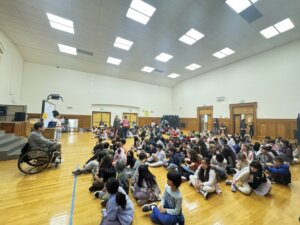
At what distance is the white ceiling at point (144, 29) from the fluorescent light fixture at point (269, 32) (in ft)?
0.72

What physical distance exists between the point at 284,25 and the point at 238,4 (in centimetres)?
306

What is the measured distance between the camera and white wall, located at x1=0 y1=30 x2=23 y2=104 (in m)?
6.97

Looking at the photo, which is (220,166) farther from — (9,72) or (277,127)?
(9,72)

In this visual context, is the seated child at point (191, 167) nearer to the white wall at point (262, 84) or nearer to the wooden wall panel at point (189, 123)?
the white wall at point (262, 84)

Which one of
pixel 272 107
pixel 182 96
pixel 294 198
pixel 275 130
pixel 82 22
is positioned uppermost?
pixel 82 22

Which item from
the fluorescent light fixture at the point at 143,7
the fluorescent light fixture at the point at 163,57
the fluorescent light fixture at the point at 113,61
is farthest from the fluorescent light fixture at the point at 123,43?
the fluorescent light fixture at the point at 143,7

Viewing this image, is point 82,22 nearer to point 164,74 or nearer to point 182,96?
point 164,74

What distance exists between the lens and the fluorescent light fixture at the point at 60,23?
231 inches

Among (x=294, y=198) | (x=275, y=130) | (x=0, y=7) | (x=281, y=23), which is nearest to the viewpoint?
(x=294, y=198)

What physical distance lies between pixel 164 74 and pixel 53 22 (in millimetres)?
9116

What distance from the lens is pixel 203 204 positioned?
7.48ft

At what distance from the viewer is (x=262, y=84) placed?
28.3 ft

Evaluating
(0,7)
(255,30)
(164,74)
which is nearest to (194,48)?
(255,30)

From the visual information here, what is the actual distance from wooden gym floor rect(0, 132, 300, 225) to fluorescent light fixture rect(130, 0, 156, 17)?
5853 mm
